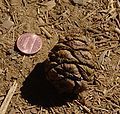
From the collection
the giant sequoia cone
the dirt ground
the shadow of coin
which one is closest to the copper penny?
the dirt ground

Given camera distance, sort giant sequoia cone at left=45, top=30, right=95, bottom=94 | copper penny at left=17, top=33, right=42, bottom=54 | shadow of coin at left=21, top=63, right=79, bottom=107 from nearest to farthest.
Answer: giant sequoia cone at left=45, top=30, right=95, bottom=94 → shadow of coin at left=21, top=63, right=79, bottom=107 → copper penny at left=17, top=33, right=42, bottom=54

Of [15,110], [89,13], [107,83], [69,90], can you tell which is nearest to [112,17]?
[89,13]

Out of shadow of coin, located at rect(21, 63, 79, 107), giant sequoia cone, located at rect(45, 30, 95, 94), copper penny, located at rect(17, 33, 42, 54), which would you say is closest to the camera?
giant sequoia cone, located at rect(45, 30, 95, 94)

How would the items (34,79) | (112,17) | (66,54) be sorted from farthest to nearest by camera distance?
(112,17) < (34,79) < (66,54)

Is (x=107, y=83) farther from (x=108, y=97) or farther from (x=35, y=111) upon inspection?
(x=35, y=111)

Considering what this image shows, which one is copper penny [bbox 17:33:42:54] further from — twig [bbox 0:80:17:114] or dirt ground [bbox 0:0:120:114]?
twig [bbox 0:80:17:114]
